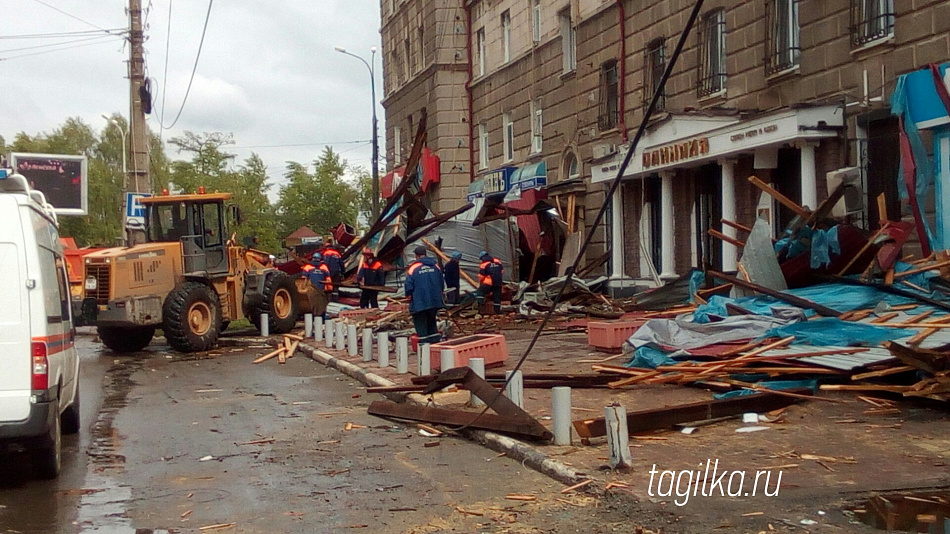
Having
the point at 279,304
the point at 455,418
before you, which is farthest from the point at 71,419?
the point at 279,304

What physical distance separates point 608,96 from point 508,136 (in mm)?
7587

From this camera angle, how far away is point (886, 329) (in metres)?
10.8

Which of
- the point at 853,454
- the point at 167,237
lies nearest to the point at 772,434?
the point at 853,454

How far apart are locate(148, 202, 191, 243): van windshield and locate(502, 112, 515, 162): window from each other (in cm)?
1531

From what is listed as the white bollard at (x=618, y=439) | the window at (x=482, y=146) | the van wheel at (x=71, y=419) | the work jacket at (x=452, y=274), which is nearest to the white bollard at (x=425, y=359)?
the van wheel at (x=71, y=419)

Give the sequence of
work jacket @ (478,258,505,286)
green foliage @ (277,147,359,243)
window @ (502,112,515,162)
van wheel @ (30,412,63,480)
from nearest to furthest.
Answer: van wheel @ (30,412,63,480), work jacket @ (478,258,505,286), window @ (502,112,515,162), green foliage @ (277,147,359,243)

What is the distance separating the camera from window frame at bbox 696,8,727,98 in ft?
69.5

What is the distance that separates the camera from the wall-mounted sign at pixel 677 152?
19969 mm

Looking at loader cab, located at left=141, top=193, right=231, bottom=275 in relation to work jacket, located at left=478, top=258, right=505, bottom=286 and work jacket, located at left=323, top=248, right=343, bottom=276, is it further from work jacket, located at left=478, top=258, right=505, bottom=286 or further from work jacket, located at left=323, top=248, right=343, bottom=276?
work jacket, located at left=478, top=258, right=505, bottom=286

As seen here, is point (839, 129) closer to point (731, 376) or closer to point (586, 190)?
point (731, 376)

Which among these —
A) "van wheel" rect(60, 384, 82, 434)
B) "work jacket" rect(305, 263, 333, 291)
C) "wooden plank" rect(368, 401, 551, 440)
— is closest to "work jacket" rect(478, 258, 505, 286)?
"work jacket" rect(305, 263, 333, 291)

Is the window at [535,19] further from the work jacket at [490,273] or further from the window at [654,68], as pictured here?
the work jacket at [490,273]

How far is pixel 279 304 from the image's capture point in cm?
2217

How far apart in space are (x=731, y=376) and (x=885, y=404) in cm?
175
